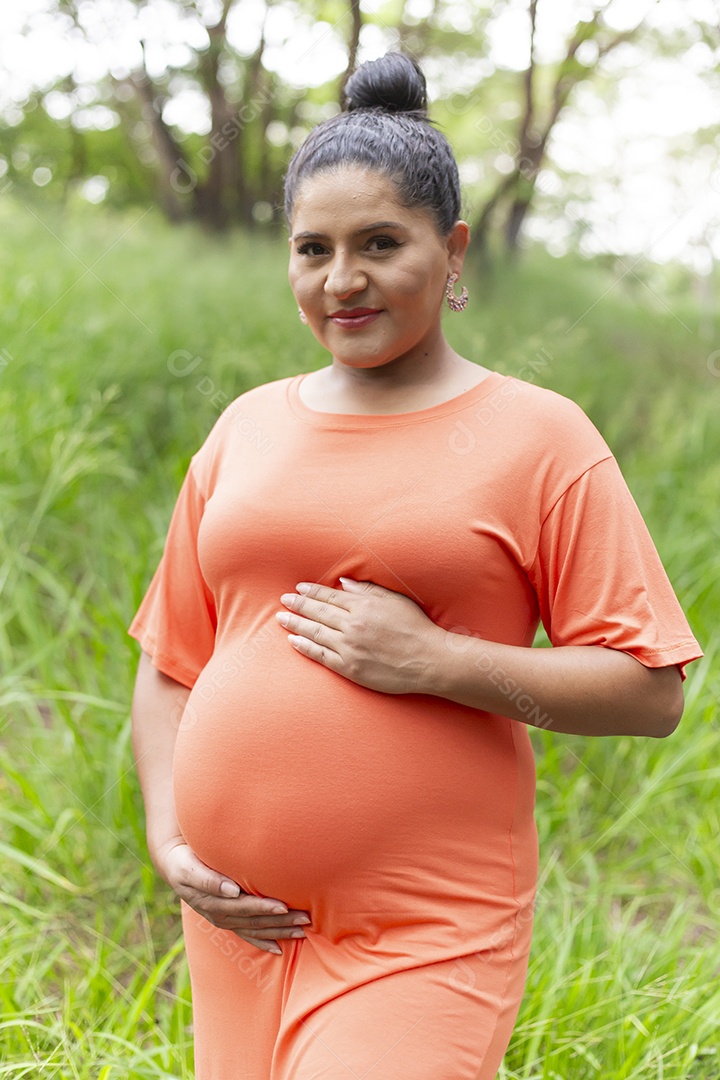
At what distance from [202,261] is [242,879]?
5611 millimetres

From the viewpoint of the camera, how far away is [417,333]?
153 centimetres

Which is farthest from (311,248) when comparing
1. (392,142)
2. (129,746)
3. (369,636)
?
(129,746)

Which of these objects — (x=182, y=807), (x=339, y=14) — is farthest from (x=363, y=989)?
(x=339, y=14)

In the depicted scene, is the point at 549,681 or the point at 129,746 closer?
the point at 549,681

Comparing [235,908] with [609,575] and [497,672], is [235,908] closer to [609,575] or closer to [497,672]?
[497,672]

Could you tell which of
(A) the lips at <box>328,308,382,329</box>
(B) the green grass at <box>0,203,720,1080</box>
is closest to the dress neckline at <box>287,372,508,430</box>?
(A) the lips at <box>328,308,382,329</box>

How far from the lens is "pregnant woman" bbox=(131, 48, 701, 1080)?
1356 mm

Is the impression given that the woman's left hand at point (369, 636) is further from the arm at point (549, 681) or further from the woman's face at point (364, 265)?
the woman's face at point (364, 265)

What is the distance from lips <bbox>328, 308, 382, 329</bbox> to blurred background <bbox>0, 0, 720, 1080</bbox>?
56 centimetres

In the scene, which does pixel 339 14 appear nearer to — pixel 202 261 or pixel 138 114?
pixel 202 261

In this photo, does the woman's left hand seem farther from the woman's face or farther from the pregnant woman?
the woman's face

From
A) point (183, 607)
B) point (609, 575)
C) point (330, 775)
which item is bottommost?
point (330, 775)

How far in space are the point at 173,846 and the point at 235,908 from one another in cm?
22

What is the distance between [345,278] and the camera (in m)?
1.45
